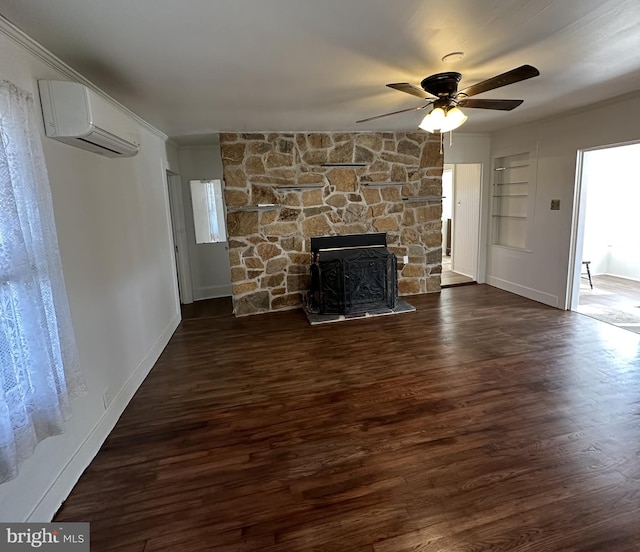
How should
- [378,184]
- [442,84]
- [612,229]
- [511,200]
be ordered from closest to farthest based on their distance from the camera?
[442,84] < [378,184] < [511,200] < [612,229]

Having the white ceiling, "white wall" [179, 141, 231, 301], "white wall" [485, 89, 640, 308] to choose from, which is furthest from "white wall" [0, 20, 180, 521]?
"white wall" [485, 89, 640, 308]

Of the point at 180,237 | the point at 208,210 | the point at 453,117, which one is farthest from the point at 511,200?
the point at 180,237

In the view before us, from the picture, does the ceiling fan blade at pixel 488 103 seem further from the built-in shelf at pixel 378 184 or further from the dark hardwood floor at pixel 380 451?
the built-in shelf at pixel 378 184

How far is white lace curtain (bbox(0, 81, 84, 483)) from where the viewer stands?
1.36m

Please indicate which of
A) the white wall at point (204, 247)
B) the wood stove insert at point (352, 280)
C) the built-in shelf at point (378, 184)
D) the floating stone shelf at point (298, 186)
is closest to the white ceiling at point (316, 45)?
the floating stone shelf at point (298, 186)

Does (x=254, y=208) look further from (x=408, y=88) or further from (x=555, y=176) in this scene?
(x=555, y=176)

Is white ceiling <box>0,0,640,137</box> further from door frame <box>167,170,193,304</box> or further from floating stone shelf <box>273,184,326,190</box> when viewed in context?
door frame <box>167,170,193,304</box>

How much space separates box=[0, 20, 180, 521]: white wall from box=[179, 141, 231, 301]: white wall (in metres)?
1.69

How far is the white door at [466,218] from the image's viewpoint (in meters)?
6.00

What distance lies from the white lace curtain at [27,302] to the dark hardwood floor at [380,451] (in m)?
0.65

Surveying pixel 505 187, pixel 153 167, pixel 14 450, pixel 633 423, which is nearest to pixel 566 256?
pixel 505 187

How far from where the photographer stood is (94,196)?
2.45 metres

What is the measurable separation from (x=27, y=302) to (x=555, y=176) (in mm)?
5369

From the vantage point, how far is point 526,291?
5156 mm
